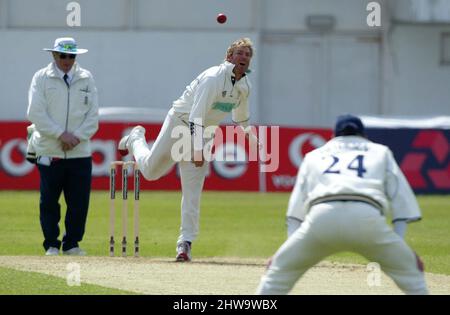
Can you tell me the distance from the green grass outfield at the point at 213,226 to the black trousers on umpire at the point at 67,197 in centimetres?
81

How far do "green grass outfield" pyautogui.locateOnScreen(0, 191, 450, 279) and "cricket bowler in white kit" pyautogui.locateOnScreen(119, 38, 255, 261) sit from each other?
1.62 meters

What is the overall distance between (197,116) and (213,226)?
6851mm

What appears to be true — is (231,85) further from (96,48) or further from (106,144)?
(96,48)

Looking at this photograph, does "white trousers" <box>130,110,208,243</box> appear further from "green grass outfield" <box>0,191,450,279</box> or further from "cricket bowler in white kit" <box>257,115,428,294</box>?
"cricket bowler in white kit" <box>257,115,428,294</box>

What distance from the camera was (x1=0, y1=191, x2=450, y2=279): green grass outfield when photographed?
50.2 ft

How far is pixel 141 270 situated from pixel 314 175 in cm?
391

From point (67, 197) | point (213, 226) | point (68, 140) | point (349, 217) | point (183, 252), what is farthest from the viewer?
point (213, 226)

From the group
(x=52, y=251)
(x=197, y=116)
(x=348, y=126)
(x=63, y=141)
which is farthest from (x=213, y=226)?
(x=348, y=126)

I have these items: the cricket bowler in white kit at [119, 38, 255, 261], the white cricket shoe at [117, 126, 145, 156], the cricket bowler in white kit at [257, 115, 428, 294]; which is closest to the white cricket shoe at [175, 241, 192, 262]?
the cricket bowler in white kit at [119, 38, 255, 261]

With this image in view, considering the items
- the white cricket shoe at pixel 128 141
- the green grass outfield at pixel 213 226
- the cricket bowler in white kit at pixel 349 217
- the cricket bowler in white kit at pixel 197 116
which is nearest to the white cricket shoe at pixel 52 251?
the green grass outfield at pixel 213 226

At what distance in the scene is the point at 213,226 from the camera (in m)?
19.1

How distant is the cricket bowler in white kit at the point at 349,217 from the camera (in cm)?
821

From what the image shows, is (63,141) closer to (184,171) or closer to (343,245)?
(184,171)

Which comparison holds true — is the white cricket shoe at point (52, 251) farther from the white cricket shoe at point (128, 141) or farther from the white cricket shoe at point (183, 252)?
the white cricket shoe at point (183, 252)
